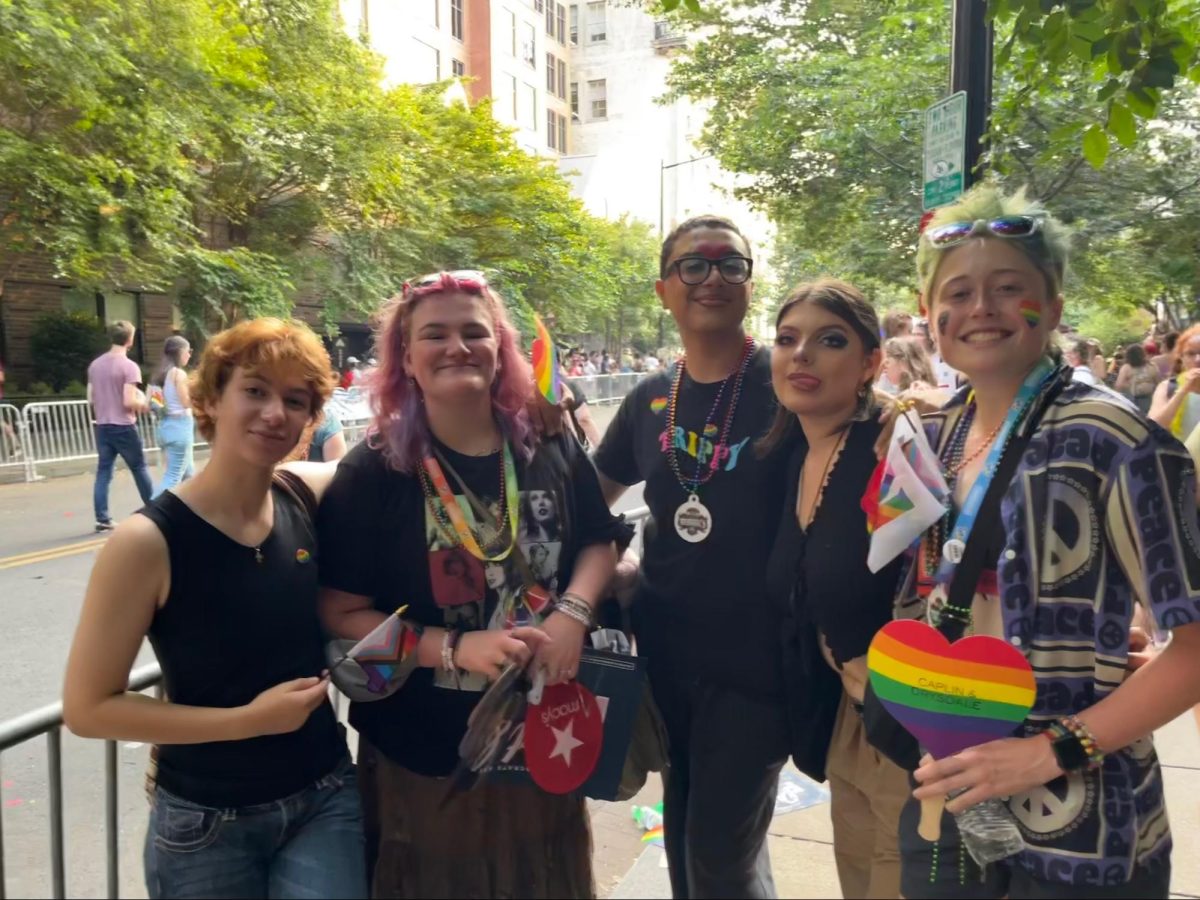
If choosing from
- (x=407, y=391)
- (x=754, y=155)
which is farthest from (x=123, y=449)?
(x=754, y=155)

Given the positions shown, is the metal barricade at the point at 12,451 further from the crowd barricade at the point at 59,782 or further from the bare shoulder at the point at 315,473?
the bare shoulder at the point at 315,473

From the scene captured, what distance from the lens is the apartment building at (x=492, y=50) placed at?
100.0 feet

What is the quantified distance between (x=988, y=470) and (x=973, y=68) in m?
3.04

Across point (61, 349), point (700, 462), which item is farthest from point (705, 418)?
point (61, 349)

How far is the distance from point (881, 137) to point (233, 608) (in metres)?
12.7

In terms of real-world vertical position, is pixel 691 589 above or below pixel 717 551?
below

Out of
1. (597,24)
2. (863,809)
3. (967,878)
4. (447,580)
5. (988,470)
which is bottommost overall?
(863,809)

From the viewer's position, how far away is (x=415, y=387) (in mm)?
2336

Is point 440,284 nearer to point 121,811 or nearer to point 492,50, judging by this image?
point 121,811

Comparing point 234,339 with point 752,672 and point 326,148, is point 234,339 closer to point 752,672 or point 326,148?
point 752,672

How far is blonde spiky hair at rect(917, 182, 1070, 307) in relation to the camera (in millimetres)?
1832

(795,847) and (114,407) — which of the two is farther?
(114,407)

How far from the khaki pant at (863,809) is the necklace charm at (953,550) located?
573 mm

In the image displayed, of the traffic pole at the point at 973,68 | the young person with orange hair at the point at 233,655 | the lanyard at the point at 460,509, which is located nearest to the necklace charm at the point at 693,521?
the lanyard at the point at 460,509
